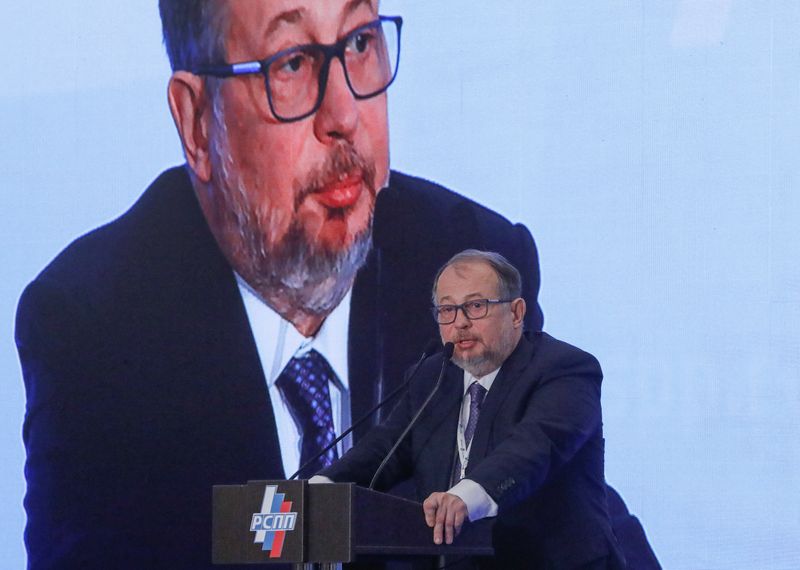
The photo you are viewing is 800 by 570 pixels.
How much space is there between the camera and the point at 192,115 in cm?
445

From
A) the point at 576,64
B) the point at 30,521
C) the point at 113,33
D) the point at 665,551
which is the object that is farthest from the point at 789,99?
the point at 30,521

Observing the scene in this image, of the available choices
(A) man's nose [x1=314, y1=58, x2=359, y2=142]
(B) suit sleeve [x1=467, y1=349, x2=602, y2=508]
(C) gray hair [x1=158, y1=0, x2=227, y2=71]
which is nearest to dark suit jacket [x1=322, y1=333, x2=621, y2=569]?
(B) suit sleeve [x1=467, y1=349, x2=602, y2=508]

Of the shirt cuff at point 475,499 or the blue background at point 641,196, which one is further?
the blue background at point 641,196

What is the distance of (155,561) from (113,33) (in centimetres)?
195

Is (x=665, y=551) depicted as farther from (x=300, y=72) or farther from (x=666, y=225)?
(x=300, y=72)

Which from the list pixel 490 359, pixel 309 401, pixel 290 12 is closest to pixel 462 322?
pixel 490 359

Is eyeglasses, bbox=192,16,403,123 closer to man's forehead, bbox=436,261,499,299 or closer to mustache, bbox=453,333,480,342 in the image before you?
man's forehead, bbox=436,261,499,299

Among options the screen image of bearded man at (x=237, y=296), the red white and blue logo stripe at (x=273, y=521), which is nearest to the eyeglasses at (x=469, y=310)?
the red white and blue logo stripe at (x=273, y=521)

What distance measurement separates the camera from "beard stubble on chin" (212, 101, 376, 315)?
4.37 m

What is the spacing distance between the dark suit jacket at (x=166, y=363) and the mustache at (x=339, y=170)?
0.31 ft

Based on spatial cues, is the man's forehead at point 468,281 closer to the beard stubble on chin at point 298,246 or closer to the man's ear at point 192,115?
the beard stubble on chin at point 298,246

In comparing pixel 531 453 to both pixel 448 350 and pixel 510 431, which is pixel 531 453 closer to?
pixel 510 431

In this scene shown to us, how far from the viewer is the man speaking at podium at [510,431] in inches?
118

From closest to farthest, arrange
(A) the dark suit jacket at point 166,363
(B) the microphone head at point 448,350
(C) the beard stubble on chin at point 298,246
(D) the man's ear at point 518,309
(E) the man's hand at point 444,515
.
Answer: (E) the man's hand at point 444,515
(B) the microphone head at point 448,350
(D) the man's ear at point 518,309
(A) the dark suit jacket at point 166,363
(C) the beard stubble on chin at point 298,246
